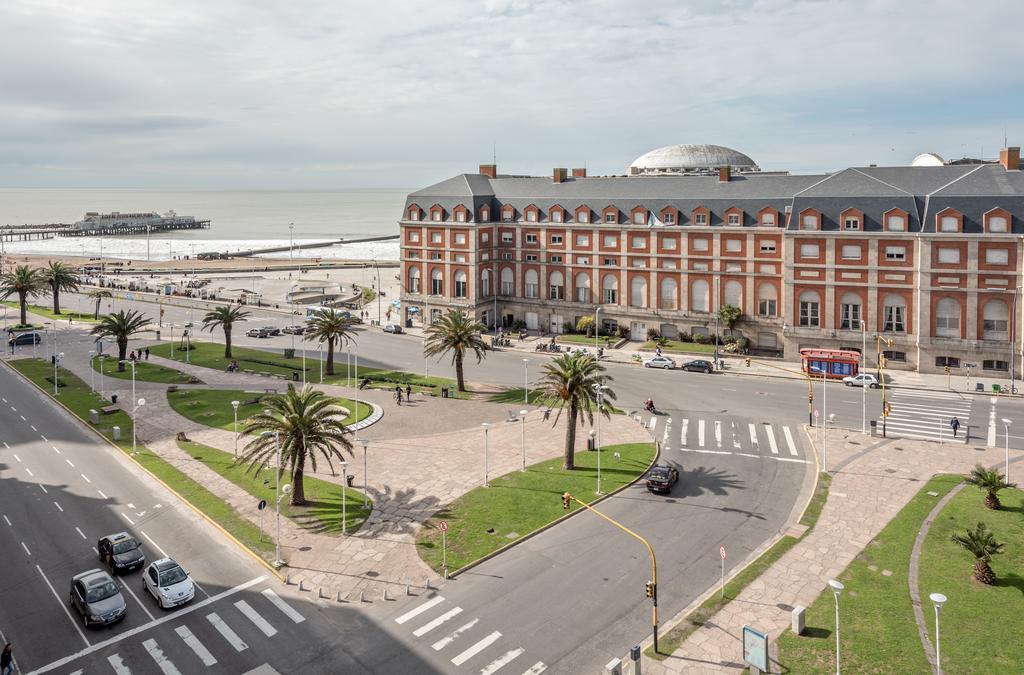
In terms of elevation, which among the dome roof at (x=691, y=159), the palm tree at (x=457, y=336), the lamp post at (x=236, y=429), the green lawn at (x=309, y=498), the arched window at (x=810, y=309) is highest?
the dome roof at (x=691, y=159)

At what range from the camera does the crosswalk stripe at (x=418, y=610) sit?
31078 mm

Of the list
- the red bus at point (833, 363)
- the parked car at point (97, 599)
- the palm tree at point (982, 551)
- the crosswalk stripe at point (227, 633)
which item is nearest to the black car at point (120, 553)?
the parked car at point (97, 599)

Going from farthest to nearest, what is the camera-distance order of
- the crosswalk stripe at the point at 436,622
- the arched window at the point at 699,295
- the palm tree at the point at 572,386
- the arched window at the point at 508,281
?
the arched window at the point at 508,281, the arched window at the point at 699,295, the palm tree at the point at 572,386, the crosswalk stripe at the point at 436,622

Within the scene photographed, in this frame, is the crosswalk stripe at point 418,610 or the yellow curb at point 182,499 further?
the yellow curb at point 182,499

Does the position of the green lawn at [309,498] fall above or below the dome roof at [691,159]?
below

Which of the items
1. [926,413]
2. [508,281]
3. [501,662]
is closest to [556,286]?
[508,281]

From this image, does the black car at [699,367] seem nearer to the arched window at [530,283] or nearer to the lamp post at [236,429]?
the arched window at [530,283]

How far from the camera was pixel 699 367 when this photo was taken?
3009 inches

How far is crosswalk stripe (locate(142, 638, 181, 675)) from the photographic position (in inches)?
1103

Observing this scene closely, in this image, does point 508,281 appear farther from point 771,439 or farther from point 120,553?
point 120,553

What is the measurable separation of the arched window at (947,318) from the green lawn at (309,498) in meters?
60.6

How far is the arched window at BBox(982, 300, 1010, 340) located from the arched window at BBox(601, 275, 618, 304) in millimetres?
39639

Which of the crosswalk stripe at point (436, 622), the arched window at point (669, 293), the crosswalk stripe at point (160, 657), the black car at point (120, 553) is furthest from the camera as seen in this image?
the arched window at point (669, 293)

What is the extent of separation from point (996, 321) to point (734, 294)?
25698 mm
